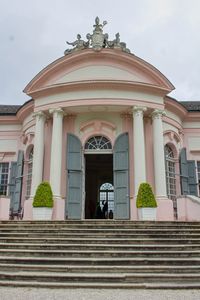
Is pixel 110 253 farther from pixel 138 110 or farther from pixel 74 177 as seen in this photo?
pixel 138 110

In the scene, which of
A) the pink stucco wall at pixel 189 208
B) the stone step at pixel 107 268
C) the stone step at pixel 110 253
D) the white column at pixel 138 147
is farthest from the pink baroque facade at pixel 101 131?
the stone step at pixel 107 268

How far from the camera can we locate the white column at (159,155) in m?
14.6

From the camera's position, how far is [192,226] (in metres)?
10.2

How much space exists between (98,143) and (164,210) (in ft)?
14.5

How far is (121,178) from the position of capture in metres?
15.1

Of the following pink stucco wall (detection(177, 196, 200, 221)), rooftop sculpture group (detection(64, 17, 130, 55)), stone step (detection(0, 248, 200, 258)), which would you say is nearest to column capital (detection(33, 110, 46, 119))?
rooftop sculpture group (detection(64, 17, 130, 55))

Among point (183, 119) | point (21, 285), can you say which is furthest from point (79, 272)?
point (183, 119)

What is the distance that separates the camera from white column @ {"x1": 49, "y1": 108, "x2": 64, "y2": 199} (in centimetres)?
1444

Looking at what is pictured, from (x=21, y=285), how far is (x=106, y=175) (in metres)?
17.9

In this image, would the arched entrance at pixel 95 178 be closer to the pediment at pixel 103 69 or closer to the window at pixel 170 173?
the window at pixel 170 173

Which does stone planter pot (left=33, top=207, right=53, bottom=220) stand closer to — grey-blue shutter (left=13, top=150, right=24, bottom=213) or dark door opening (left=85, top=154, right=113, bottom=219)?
grey-blue shutter (left=13, top=150, right=24, bottom=213)

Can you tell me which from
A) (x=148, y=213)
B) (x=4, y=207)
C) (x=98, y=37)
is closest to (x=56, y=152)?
(x=4, y=207)

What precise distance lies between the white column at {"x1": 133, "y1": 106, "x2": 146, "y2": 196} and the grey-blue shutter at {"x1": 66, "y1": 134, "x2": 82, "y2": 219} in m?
2.56

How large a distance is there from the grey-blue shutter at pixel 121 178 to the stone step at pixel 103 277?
756cm
